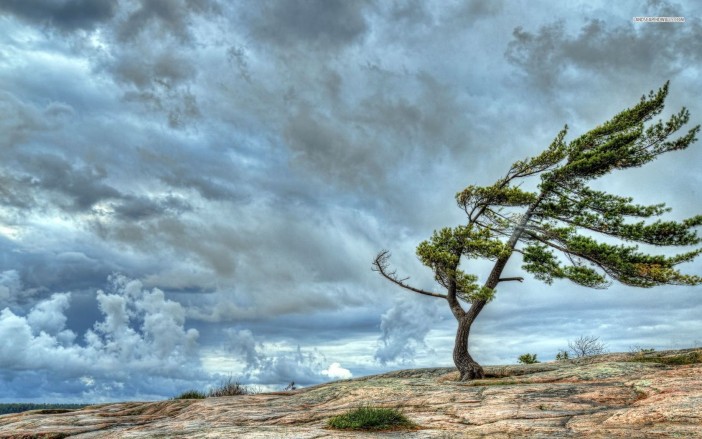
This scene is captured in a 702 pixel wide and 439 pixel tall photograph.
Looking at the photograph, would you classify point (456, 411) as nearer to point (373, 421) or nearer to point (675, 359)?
point (373, 421)

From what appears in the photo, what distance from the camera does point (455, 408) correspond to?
13875 mm

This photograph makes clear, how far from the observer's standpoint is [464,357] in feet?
84.4

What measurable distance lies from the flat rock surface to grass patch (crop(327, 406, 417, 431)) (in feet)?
1.23

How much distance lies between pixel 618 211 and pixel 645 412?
17320 mm

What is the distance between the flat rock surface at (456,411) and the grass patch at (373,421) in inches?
14.8

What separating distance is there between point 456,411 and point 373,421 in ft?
8.38

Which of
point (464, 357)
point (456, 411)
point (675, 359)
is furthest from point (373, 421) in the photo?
point (675, 359)

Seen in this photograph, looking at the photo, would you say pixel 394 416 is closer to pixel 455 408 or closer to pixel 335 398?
pixel 455 408

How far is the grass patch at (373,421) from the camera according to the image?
12047mm

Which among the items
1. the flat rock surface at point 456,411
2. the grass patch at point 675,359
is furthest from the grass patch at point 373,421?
the grass patch at point 675,359

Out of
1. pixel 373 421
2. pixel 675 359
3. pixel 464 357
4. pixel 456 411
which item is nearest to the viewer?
pixel 373 421

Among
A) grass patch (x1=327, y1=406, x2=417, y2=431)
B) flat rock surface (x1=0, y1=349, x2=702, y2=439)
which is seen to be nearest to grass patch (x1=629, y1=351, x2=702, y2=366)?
flat rock surface (x1=0, y1=349, x2=702, y2=439)

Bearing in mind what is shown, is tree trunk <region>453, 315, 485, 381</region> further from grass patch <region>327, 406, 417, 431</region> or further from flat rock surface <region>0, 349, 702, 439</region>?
grass patch <region>327, 406, 417, 431</region>

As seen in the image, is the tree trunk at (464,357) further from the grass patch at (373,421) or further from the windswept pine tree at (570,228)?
the grass patch at (373,421)
